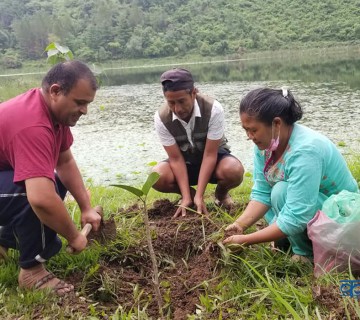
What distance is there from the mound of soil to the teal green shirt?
1.37 ft

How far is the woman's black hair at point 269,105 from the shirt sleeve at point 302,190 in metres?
0.19

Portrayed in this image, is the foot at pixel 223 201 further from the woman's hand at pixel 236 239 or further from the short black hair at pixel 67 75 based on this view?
the short black hair at pixel 67 75

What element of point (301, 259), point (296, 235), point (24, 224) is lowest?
point (301, 259)

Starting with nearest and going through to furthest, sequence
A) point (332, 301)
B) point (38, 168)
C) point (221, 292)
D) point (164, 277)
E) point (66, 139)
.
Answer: point (332, 301)
point (38, 168)
point (221, 292)
point (164, 277)
point (66, 139)

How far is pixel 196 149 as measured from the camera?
2986 millimetres

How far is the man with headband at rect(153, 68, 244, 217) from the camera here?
2.82 meters

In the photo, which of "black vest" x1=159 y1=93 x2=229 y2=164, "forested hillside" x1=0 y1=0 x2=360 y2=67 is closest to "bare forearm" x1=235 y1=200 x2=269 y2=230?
"black vest" x1=159 y1=93 x2=229 y2=164

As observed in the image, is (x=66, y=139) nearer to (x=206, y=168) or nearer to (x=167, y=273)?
(x=167, y=273)

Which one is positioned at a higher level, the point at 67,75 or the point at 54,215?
the point at 67,75

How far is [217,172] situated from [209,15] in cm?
7784

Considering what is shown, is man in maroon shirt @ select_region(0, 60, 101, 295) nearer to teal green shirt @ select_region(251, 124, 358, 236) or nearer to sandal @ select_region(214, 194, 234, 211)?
teal green shirt @ select_region(251, 124, 358, 236)

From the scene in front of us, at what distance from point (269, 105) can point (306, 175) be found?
356mm

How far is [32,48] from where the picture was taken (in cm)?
5769

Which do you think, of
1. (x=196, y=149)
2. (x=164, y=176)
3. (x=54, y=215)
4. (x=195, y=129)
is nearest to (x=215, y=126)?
(x=195, y=129)
